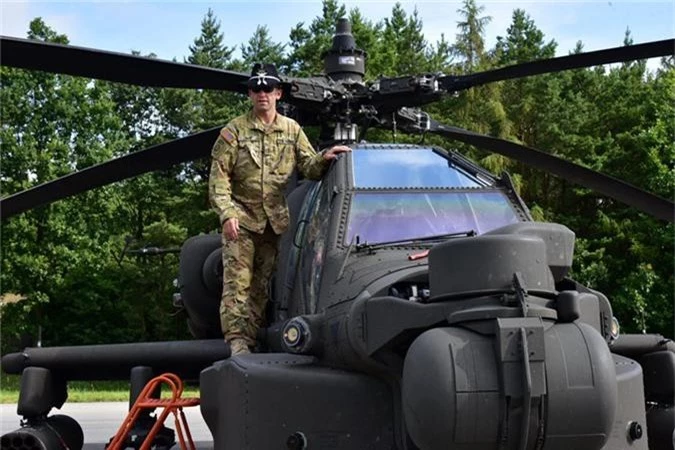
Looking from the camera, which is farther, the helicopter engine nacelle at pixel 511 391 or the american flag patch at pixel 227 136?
the american flag patch at pixel 227 136

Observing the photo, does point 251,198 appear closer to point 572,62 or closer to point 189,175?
point 572,62

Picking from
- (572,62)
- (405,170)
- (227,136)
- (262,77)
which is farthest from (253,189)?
(572,62)

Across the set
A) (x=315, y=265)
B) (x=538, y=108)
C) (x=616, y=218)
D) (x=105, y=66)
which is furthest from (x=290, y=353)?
(x=538, y=108)

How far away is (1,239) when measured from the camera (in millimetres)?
34156

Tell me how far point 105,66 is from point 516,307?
129 inches

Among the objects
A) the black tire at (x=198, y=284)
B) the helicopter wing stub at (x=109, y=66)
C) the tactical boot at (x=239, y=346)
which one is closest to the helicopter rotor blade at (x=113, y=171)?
the helicopter wing stub at (x=109, y=66)

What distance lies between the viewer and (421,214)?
18.5 feet

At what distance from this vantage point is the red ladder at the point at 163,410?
5395 millimetres

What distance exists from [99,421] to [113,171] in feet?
27.5

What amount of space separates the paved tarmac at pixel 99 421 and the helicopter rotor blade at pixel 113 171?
166 inches

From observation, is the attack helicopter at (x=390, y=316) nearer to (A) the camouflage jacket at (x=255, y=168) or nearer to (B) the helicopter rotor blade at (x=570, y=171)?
(B) the helicopter rotor blade at (x=570, y=171)

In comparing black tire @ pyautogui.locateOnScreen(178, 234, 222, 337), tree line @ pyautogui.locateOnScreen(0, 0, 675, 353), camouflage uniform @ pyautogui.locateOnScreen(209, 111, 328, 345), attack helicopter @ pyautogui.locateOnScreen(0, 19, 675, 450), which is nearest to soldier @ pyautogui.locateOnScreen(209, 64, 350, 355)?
camouflage uniform @ pyautogui.locateOnScreen(209, 111, 328, 345)

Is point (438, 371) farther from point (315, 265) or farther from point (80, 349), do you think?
point (80, 349)

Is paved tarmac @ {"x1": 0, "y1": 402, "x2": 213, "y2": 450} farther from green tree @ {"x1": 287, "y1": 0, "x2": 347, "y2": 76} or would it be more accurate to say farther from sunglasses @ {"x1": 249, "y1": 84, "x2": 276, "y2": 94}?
green tree @ {"x1": 287, "y1": 0, "x2": 347, "y2": 76}
